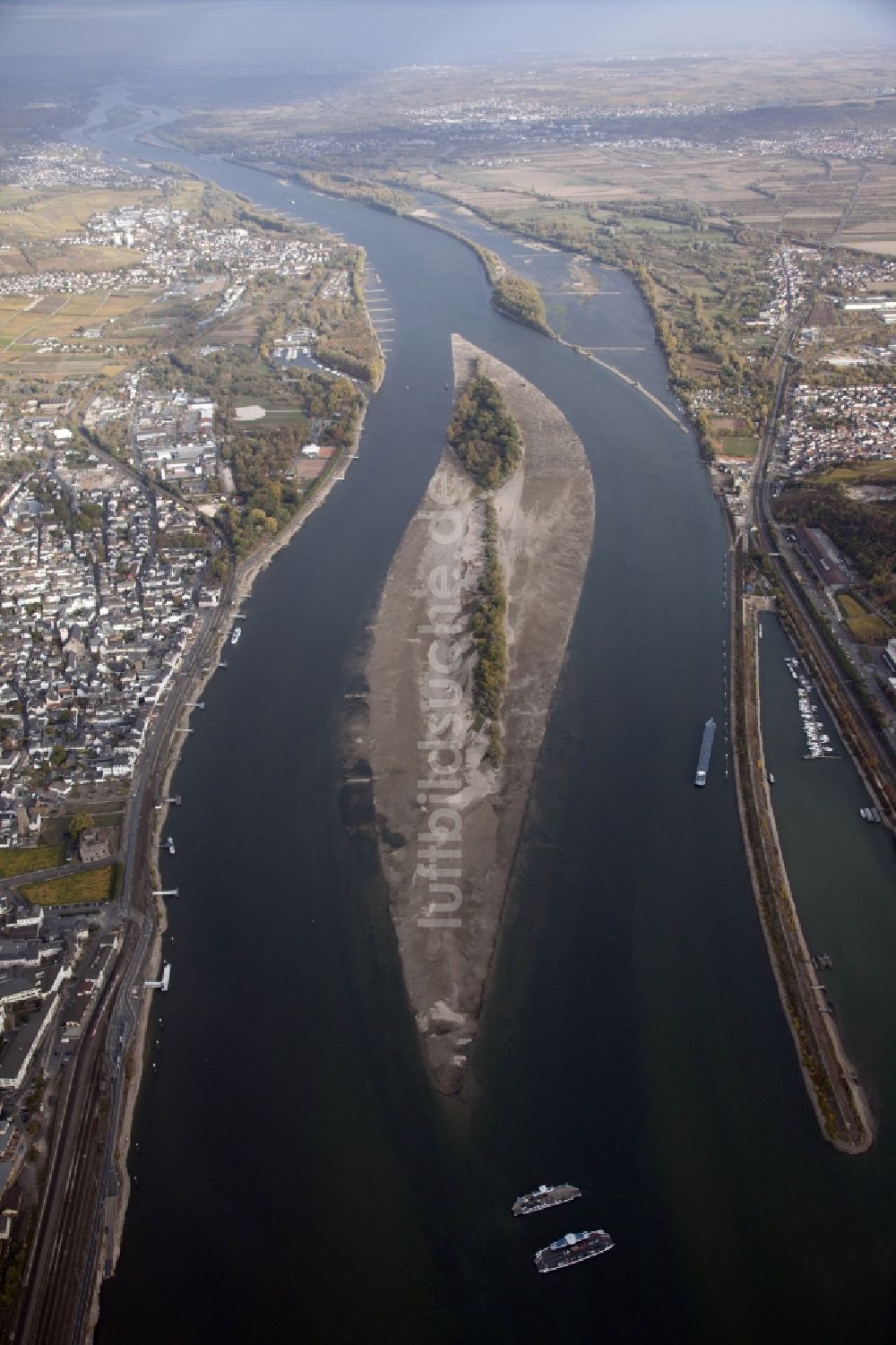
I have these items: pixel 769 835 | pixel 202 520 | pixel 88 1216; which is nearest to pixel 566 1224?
pixel 88 1216

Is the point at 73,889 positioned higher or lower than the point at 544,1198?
higher

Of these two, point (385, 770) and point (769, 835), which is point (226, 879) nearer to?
point (385, 770)

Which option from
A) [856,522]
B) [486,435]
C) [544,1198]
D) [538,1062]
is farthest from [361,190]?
[544,1198]

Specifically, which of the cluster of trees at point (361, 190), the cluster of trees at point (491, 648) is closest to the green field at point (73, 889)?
the cluster of trees at point (491, 648)

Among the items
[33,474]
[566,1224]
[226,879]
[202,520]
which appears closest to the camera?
[566,1224]

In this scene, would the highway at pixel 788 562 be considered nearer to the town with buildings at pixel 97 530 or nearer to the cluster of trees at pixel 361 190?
the town with buildings at pixel 97 530

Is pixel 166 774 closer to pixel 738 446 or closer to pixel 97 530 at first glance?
pixel 97 530

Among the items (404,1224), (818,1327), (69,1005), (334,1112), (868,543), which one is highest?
(868,543)

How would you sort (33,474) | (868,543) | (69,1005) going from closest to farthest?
(69,1005) < (868,543) < (33,474)

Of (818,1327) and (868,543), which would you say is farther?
(868,543)
